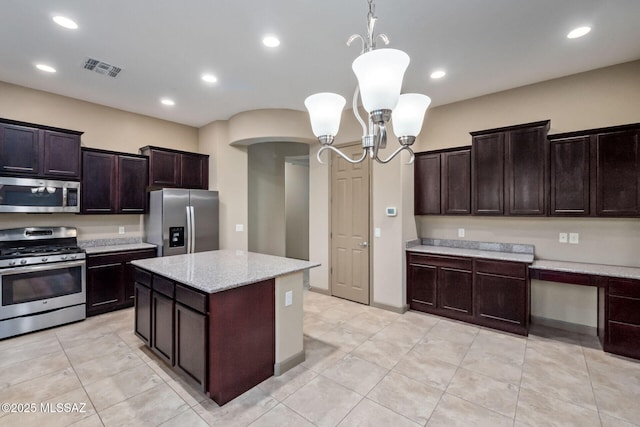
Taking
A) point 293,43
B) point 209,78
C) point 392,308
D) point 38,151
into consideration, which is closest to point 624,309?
point 392,308

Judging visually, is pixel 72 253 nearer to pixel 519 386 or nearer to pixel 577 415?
pixel 519 386

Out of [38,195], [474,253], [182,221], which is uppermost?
[38,195]

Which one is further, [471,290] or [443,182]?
[443,182]

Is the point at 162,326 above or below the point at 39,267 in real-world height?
below

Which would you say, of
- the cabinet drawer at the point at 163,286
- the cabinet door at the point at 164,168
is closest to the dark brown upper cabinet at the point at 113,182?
the cabinet door at the point at 164,168

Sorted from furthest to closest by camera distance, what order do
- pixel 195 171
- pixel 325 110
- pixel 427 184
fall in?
pixel 195 171, pixel 427 184, pixel 325 110

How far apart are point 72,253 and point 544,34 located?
18.4 feet

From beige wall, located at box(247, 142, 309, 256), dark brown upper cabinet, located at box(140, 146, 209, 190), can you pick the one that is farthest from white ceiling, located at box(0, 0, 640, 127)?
beige wall, located at box(247, 142, 309, 256)

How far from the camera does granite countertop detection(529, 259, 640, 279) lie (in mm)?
2865

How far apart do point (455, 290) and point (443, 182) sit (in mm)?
1476

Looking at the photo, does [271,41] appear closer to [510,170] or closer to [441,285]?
[510,170]

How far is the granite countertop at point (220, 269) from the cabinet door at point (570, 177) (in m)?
2.85

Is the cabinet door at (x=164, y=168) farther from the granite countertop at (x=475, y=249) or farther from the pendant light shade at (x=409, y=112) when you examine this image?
the pendant light shade at (x=409, y=112)

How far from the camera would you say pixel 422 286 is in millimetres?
4074
